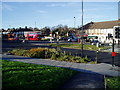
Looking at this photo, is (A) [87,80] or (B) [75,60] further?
(B) [75,60]

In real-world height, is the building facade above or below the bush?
above

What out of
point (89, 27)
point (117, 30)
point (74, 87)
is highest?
point (89, 27)

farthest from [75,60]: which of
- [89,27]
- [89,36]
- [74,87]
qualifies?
[89,27]

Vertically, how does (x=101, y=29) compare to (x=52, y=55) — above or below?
above

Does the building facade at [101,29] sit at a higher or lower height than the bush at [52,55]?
higher

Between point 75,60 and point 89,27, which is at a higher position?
point 89,27

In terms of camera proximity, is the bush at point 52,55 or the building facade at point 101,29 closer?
the bush at point 52,55

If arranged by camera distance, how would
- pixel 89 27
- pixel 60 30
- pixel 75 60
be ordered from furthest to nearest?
1. pixel 60 30
2. pixel 89 27
3. pixel 75 60

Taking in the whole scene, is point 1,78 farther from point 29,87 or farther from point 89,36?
point 89,36

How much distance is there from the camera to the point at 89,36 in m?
59.3

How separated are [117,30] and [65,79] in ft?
17.0

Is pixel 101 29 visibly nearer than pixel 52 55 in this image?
No

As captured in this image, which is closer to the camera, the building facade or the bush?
the bush

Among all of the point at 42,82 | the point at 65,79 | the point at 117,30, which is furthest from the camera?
the point at 117,30
